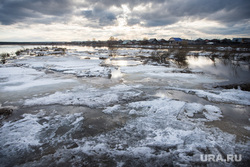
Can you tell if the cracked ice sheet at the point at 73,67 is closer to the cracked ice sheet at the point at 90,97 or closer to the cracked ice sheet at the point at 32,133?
the cracked ice sheet at the point at 90,97

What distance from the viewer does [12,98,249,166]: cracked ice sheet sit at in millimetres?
2663

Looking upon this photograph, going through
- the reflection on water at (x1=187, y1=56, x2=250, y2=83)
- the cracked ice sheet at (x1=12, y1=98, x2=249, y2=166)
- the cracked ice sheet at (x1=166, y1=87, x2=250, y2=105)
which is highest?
the reflection on water at (x1=187, y1=56, x2=250, y2=83)

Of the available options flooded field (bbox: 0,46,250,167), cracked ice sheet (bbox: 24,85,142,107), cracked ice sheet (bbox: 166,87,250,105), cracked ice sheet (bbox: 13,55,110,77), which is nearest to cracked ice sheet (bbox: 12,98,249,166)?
flooded field (bbox: 0,46,250,167)

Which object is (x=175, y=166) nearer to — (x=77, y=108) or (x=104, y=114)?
(x=104, y=114)

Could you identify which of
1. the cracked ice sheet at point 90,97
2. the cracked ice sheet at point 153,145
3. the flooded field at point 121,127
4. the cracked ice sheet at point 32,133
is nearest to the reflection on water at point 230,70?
the flooded field at point 121,127

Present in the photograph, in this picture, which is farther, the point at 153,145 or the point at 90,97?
the point at 90,97

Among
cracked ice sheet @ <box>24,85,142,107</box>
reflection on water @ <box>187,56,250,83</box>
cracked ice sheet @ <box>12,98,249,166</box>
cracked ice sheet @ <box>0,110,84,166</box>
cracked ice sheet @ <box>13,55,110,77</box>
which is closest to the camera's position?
cracked ice sheet @ <box>12,98,249,166</box>

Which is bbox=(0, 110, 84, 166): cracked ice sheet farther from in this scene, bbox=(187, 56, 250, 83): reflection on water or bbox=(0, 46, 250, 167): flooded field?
bbox=(187, 56, 250, 83): reflection on water

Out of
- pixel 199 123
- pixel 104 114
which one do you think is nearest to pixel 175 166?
pixel 199 123

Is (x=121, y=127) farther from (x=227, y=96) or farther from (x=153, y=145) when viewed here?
(x=227, y=96)

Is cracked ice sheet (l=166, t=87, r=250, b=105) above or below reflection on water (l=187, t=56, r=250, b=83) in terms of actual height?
below

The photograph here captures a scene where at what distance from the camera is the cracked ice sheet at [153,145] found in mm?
2663

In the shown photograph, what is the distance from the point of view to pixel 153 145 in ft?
9.94

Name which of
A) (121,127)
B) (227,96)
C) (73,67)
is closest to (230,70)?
(227,96)
